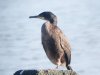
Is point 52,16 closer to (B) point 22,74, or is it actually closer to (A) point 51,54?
(A) point 51,54

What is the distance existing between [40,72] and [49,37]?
3.15 m

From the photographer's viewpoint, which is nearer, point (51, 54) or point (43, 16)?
point (51, 54)

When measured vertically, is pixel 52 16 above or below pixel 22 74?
below

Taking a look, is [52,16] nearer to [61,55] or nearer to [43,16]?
[43,16]

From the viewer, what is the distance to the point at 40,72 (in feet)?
11.4

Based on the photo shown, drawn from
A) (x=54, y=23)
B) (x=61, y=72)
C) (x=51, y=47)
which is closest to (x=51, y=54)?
(x=51, y=47)

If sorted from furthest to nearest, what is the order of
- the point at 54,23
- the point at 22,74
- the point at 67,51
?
the point at 54,23
the point at 67,51
the point at 22,74

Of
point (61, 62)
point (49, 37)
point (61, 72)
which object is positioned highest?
point (61, 72)

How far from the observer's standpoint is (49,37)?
6.61 metres

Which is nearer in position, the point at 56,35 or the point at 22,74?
the point at 22,74

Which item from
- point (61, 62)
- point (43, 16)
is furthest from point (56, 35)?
point (43, 16)

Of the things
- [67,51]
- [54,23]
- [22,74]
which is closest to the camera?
[22,74]

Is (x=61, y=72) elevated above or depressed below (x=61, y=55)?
above

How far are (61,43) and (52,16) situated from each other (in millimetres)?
1003
